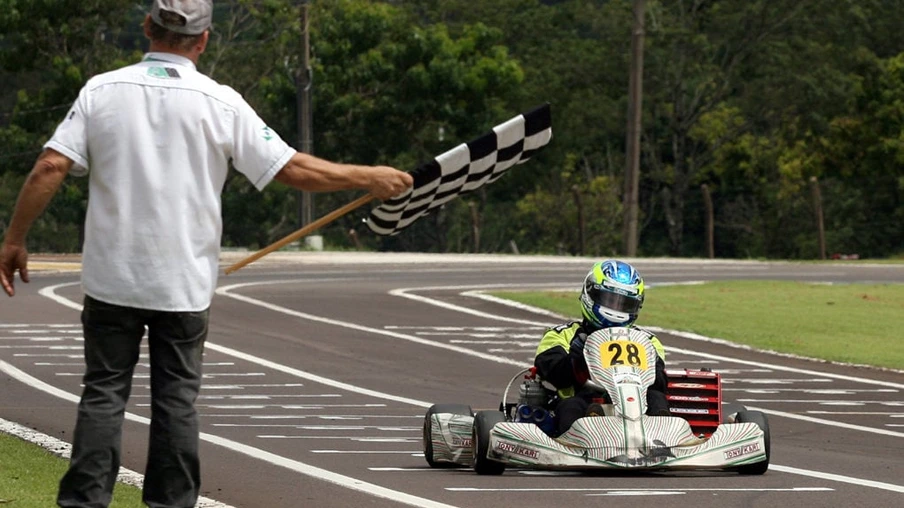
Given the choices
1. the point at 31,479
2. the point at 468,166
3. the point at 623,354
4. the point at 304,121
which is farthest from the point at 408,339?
the point at 304,121

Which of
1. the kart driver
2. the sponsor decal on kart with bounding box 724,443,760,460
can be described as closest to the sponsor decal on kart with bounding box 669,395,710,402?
the kart driver

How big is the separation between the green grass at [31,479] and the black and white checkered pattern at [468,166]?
1.57 metres

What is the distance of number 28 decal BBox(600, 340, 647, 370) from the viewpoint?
973 cm

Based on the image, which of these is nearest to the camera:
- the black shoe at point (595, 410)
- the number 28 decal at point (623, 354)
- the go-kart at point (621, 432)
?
the go-kart at point (621, 432)

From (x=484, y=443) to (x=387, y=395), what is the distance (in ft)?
16.1

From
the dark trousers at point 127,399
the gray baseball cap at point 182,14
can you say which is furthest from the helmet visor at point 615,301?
the gray baseball cap at point 182,14

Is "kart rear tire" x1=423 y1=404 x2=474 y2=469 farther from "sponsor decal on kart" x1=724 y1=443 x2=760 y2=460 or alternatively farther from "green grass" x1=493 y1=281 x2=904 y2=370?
"green grass" x1=493 y1=281 x2=904 y2=370

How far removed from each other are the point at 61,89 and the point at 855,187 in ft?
70.9

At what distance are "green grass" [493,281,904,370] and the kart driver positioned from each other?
7.81m

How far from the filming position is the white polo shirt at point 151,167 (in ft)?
20.2

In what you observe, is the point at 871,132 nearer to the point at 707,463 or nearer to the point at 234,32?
the point at 234,32

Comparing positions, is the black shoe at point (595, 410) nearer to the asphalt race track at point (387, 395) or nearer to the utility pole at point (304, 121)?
the asphalt race track at point (387, 395)

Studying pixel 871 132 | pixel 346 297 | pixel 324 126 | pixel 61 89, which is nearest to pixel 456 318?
pixel 346 297

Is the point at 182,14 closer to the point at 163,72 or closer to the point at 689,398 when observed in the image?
the point at 163,72
